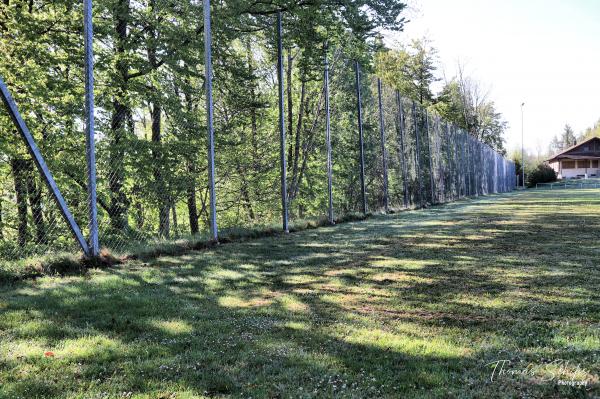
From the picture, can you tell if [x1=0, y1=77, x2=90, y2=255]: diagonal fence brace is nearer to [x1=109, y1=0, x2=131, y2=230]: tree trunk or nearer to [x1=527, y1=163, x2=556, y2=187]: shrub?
[x1=109, y1=0, x2=131, y2=230]: tree trunk

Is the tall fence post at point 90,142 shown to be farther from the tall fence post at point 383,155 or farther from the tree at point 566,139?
the tree at point 566,139

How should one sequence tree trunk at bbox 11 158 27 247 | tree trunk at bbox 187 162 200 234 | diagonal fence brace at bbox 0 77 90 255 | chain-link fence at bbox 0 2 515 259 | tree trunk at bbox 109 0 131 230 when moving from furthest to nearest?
tree trunk at bbox 187 162 200 234 → tree trunk at bbox 109 0 131 230 → chain-link fence at bbox 0 2 515 259 → tree trunk at bbox 11 158 27 247 → diagonal fence brace at bbox 0 77 90 255

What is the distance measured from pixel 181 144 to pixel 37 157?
4.38 meters

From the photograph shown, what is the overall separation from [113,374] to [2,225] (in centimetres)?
645

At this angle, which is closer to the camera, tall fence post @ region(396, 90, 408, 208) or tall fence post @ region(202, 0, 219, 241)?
tall fence post @ region(202, 0, 219, 241)

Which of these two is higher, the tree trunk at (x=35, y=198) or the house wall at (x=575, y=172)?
the house wall at (x=575, y=172)

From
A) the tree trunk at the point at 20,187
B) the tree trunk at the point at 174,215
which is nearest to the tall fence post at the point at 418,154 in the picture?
the tree trunk at the point at 174,215

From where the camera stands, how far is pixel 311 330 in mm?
3125

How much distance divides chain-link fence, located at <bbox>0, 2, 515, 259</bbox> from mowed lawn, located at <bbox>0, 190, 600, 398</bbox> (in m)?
2.24

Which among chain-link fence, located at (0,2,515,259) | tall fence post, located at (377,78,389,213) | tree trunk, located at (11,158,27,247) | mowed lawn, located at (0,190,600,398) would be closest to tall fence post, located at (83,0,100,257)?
chain-link fence, located at (0,2,515,259)

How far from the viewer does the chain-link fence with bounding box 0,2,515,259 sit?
7.06 m

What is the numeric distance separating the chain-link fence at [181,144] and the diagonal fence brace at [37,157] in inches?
13.8

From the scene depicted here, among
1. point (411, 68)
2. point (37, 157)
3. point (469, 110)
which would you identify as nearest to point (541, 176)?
point (469, 110)

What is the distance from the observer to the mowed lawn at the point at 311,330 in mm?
2229
